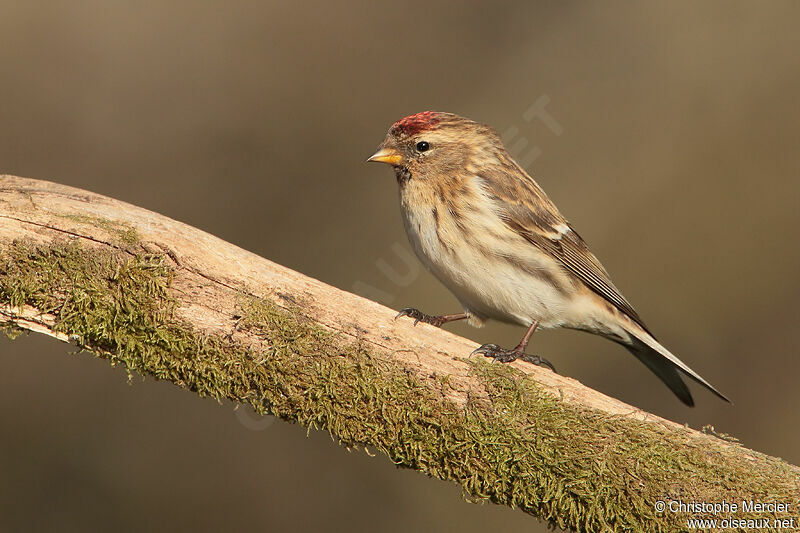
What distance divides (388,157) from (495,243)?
904 mm

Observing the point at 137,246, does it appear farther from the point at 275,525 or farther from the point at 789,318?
the point at 789,318

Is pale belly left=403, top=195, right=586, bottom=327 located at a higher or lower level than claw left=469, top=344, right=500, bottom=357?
higher

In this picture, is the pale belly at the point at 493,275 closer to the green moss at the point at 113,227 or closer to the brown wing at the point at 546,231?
the brown wing at the point at 546,231

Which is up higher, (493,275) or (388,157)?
(388,157)

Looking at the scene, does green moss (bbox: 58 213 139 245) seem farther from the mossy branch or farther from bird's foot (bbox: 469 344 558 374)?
bird's foot (bbox: 469 344 558 374)

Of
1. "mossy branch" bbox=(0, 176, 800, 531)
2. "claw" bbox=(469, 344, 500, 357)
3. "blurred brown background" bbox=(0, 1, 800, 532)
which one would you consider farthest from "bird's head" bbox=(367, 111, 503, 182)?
"blurred brown background" bbox=(0, 1, 800, 532)

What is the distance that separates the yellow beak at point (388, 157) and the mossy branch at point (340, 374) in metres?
1.44

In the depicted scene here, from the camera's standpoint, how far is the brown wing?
179 inches

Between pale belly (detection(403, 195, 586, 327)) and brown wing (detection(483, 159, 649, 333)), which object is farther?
brown wing (detection(483, 159, 649, 333))

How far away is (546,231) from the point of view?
15.2ft

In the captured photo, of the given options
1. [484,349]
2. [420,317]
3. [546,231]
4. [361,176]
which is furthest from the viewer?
[361,176]

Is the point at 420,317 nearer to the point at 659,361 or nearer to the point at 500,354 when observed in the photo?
the point at 500,354

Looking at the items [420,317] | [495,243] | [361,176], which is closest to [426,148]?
[495,243]

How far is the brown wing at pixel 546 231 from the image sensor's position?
455 cm
